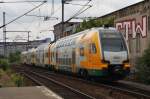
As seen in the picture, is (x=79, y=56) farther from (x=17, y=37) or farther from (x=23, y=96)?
(x=17, y=37)

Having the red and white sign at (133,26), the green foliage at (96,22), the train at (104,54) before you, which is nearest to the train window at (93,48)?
the train at (104,54)

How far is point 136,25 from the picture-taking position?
1565 inches

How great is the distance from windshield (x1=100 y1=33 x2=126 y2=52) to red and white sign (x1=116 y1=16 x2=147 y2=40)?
11.1m

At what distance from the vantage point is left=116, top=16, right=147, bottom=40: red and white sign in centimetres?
3828

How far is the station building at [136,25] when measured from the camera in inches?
1495

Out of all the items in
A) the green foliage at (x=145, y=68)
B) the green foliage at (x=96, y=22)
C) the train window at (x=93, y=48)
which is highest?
the green foliage at (x=96, y=22)

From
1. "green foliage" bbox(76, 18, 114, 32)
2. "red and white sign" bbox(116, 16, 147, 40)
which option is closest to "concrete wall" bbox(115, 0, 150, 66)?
"red and white sign" bbox(116, 16, 147, 40)

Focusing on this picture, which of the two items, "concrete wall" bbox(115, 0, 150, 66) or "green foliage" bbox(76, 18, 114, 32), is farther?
"green foliage" bbox(76, 18, 114, 32)

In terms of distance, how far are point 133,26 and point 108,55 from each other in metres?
14.3

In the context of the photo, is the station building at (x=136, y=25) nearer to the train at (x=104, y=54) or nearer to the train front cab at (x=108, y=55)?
the train at (x=104, y=54)

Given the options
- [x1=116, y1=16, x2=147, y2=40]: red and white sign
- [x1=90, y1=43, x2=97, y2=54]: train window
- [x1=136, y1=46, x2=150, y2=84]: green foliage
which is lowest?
[x1=136, y1=46, x2=150, y2=84]: green foliage

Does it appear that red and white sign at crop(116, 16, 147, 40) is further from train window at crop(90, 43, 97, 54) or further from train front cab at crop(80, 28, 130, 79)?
train window at crop(90, 43, 97, 54)

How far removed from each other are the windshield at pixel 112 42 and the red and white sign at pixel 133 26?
11.1 metres

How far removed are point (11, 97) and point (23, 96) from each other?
1.88 feet
